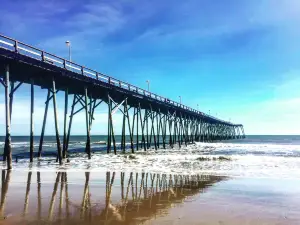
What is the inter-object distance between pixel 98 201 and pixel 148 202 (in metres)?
1.08

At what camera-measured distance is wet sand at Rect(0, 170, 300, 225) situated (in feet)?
18.1

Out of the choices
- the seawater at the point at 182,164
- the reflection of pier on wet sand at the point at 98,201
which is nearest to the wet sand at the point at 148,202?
the reflection of pier on wet sand at the point at 98,201

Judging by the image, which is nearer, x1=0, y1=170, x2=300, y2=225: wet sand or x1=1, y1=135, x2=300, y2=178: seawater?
x1=0, y1=170, x2=300, y2=225: wet sand

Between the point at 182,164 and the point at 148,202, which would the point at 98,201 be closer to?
the point at 148,202

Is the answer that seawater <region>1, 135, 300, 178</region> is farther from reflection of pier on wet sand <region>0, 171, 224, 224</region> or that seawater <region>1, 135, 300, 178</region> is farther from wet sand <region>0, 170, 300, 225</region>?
reflection of pier on wet sand <region>0, 171, 224, 224</region>

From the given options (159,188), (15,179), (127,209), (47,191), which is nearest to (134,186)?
(159,188)

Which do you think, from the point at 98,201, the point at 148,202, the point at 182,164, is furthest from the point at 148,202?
the point at 182,164

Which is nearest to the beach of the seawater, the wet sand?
the wet sand

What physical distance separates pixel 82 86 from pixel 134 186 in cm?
1498

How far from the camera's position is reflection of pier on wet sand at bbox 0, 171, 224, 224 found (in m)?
5.45

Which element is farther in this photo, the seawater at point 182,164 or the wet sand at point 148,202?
the seawater at point 182,164

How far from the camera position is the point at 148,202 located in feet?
23.0

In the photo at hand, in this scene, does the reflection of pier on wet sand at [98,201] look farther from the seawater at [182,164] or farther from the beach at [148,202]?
the seawater at [182,164]

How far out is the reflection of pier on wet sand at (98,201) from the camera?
215 inches
